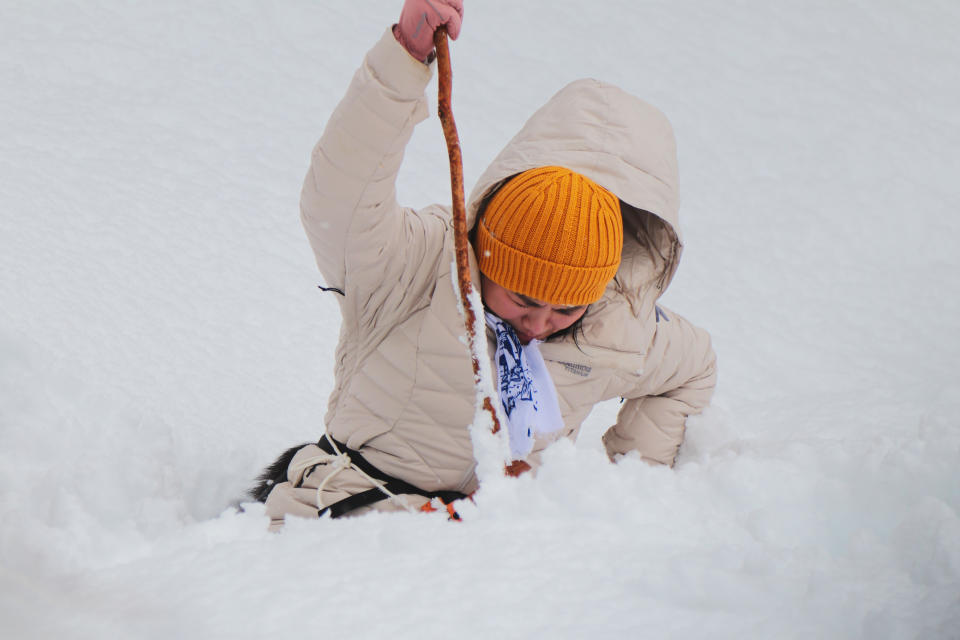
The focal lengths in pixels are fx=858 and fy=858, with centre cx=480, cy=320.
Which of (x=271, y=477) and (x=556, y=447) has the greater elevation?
(x=556, y=447)

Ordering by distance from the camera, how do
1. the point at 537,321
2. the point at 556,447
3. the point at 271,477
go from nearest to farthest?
the point at 556,447 < the point at 537,321 < the point at 271,477

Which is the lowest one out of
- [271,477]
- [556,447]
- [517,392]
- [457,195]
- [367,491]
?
[271,477]

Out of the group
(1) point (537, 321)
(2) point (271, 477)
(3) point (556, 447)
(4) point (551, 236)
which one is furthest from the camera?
(2) point (271, 477)

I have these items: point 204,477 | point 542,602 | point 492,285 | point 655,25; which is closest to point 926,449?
point 542,602

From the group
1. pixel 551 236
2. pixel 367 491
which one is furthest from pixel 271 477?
pixel 551 236

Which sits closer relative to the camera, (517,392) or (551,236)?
(551,236)

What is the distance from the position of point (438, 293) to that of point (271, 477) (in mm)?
399

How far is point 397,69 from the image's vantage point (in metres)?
→ 0.70

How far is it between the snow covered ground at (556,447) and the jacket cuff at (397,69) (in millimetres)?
323

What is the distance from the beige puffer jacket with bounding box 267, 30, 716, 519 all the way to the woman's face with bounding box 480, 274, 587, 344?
0.09 feet

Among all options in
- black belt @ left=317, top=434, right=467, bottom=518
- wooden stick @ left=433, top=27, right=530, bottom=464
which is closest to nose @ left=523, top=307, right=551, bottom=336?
wooden stick @ left=433, top=27, right=530, bottom=464

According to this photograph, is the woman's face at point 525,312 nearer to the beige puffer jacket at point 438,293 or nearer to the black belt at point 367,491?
the beige puffer jacket at point 438,293

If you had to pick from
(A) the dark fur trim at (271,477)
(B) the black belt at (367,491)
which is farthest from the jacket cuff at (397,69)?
(A) the dark fur trim at (271,477)

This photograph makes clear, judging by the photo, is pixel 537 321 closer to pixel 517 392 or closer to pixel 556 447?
pixel 517 392
